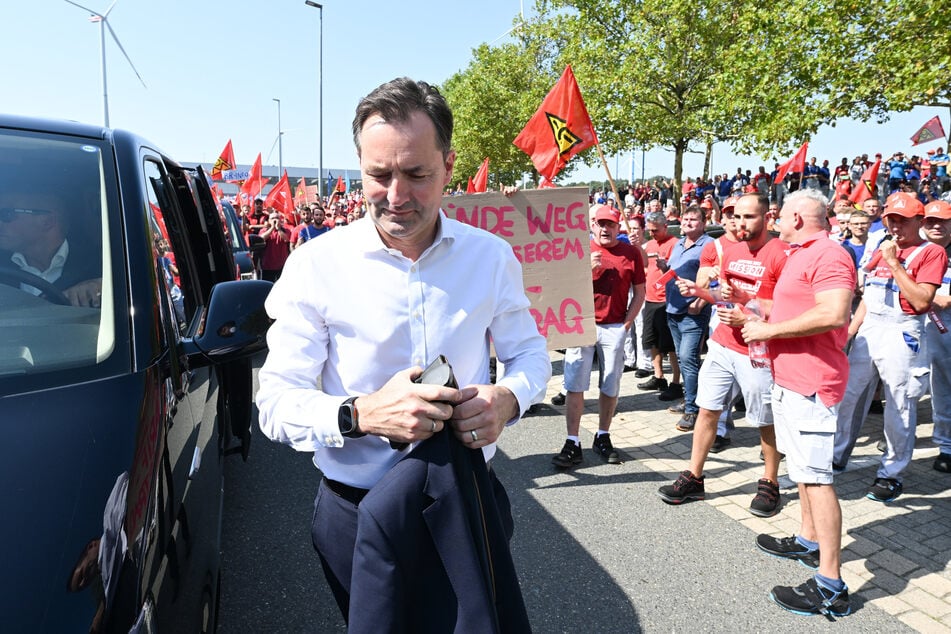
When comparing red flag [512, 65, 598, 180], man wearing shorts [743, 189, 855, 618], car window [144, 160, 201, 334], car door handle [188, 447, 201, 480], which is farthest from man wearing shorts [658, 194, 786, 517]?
car door handle [188, 447, 201, 480]

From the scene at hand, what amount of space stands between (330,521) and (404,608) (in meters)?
0.41

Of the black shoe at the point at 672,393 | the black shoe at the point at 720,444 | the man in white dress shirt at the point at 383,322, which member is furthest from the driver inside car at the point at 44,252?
the black shoe at the point at 672,393

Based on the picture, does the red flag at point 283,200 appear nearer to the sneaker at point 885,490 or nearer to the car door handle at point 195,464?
the sneaker at point 885,490

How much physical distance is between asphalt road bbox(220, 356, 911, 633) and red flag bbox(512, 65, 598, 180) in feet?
9.55

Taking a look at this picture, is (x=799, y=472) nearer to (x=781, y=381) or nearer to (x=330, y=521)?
(x=781, y=381)

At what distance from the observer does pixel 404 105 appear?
1482 mm

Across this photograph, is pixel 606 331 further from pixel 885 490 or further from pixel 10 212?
pixel 10 212

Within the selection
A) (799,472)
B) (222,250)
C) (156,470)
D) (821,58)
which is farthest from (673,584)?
(821,58)

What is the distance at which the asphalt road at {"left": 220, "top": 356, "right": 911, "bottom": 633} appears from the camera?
9.77ft

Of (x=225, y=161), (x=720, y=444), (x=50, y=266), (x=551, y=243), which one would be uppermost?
(x=225, y=161)

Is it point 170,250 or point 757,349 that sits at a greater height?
point 170,250

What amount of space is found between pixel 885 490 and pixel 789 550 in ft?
4.13

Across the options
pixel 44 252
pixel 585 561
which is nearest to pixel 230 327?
pixel 44 252

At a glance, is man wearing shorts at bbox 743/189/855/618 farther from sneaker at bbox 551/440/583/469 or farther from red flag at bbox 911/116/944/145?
red flag at bbox 911/116/944/145
